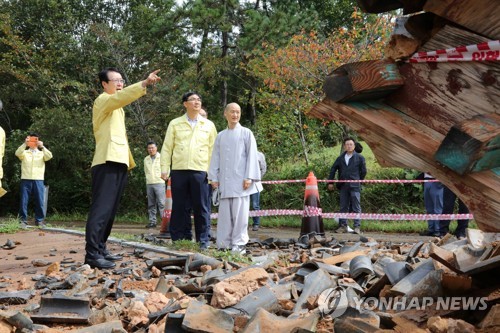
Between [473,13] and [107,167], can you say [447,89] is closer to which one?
[473,13]

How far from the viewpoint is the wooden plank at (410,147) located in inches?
91.4

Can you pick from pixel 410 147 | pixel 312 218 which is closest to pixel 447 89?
pixel 410 147

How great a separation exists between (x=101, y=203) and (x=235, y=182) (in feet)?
7.06

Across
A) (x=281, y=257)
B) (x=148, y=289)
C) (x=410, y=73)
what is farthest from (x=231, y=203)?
(x=410, y=73)

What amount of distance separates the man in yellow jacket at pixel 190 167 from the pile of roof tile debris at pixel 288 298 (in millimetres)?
2215

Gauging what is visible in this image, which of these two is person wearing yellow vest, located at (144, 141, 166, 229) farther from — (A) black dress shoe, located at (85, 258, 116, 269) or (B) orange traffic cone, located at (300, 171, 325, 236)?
(A) black dress shoe, located at (85, 258, 116, 269)

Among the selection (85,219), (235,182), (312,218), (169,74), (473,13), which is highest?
(169,74)

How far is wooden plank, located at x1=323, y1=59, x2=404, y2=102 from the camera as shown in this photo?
258 cm

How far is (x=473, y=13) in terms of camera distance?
2348 millimetres

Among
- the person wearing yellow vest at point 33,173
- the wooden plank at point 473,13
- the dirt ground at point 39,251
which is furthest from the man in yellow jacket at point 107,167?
the person wearing yellow vest at point 33,173

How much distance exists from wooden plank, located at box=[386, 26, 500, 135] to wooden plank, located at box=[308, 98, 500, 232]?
0.19ft

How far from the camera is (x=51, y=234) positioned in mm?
9305

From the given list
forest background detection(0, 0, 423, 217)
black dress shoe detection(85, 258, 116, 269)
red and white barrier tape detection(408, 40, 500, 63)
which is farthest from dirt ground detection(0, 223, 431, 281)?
forest background detection(0, 0, 423, 217)

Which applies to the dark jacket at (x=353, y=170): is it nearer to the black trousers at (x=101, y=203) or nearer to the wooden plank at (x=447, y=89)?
the black trousers at (x=101, y=203)
